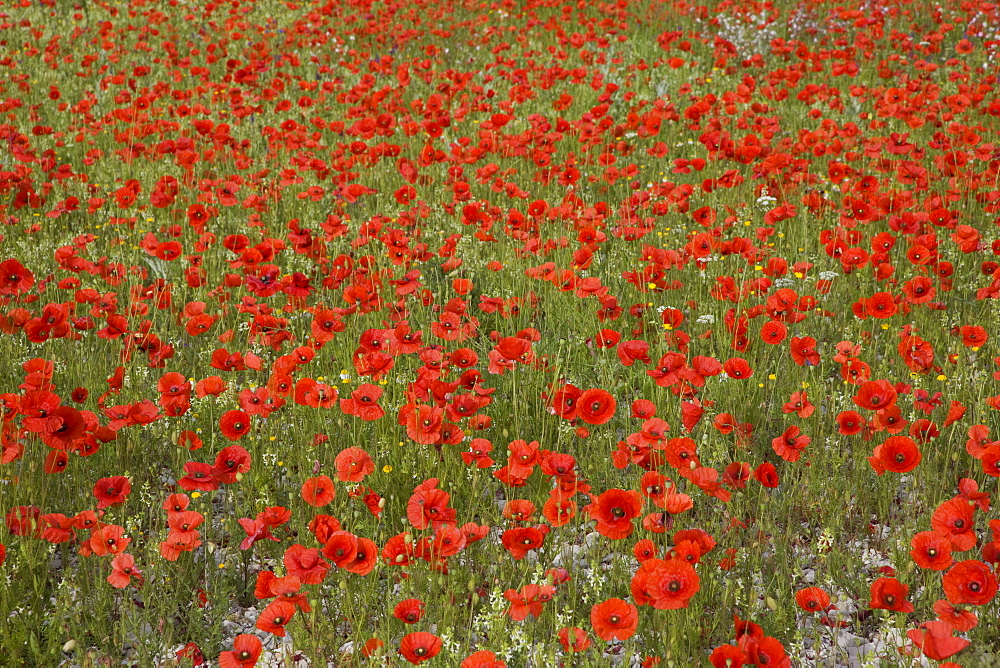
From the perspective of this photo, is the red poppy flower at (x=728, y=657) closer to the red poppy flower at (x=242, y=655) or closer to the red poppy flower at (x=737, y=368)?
the red poppy flower at (x=242, y=655)

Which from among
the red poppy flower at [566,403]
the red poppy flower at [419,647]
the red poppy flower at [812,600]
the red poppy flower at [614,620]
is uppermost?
the red poppy flower at [566,403]

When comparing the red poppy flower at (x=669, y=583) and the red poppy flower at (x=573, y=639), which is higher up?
the red poppy flower at (x=669, y=583)

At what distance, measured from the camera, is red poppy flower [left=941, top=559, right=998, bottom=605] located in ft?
6.02

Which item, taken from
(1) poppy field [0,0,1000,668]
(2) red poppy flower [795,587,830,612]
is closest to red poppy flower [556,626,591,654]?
(1) poppy field [0,0,1000,668]

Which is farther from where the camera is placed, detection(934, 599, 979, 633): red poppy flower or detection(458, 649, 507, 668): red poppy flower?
detection(934, 599, 979, 633): red poppy flower

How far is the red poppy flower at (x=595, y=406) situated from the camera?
2496 mm

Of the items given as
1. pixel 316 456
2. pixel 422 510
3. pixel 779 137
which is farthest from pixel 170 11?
pixel 422 510

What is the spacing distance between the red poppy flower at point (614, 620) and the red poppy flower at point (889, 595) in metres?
0.57

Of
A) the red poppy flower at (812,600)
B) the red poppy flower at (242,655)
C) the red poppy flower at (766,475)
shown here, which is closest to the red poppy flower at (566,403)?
the red poppy flower at (766,475)

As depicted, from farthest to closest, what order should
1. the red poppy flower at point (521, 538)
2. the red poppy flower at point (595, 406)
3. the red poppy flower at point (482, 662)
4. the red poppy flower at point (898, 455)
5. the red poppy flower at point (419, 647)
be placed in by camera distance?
1. the red poppy flower at point (595, 406)
2. the red poppy flower at point (898, 455)
3. the red poppy flower at point (521, 538)
4. the red poppy flower at point (419, 647)
5. the red poppy flower at point (482, 662)

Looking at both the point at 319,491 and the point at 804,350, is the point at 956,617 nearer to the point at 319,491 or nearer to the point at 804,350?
the point at 804,350

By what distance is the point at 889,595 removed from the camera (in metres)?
1.94

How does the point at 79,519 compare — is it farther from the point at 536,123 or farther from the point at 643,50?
the point at 643,50

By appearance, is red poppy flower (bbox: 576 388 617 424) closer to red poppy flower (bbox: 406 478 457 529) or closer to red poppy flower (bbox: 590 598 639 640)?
red poppy flower (bbox: 406 478 457 529)
